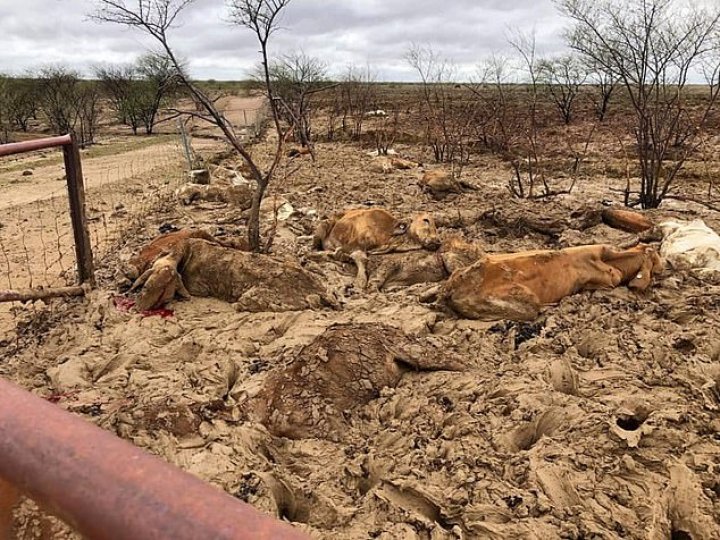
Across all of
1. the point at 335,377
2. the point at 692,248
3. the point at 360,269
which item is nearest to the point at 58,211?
the point at 360,269

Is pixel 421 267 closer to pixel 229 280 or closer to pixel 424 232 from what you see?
pixel 424 232

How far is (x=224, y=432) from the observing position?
9.37 feet

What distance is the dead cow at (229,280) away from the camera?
174 inches

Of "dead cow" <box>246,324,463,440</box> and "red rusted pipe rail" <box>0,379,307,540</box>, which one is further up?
"red rusted pipe rail" <box>0,379,307,540</box>

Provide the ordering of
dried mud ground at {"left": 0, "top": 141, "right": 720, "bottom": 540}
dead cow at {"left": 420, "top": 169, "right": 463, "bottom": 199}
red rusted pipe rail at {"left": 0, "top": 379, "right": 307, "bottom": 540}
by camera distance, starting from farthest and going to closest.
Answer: dead cow at {"left": 420, "top": 169, "right": 463, "bottom": 199}
dried mud ground at {"left": 0, "top": 141, "right": 720, "bottom": 540}
red rusted pipe rail at {"left": 0, "top": 379, "right": 307, "bottom": 540}

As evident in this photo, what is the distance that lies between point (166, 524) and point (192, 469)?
2.32m

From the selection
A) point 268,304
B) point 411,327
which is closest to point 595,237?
point 411,327

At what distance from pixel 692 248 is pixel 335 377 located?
352 cm

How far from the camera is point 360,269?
525cm

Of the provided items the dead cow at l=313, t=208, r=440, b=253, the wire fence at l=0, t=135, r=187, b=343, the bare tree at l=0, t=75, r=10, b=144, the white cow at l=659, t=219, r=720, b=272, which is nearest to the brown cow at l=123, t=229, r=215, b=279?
the wire fence at l=0, t=135, r=187, b=343

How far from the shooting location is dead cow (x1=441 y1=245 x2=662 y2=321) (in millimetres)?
4121

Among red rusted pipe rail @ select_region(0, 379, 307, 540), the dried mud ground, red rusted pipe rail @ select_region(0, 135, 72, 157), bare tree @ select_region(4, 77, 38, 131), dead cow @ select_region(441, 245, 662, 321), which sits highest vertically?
bare tree @ select_region(4, 77, 38, 131)

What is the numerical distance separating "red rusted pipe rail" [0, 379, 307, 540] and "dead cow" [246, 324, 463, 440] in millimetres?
2491

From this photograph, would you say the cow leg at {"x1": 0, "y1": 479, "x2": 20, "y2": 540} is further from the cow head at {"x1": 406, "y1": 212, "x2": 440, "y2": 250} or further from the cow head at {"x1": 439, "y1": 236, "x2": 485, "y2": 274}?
the cow head at {"x1": 406, "y1": 212, "x2": 440, "y2": 250}
